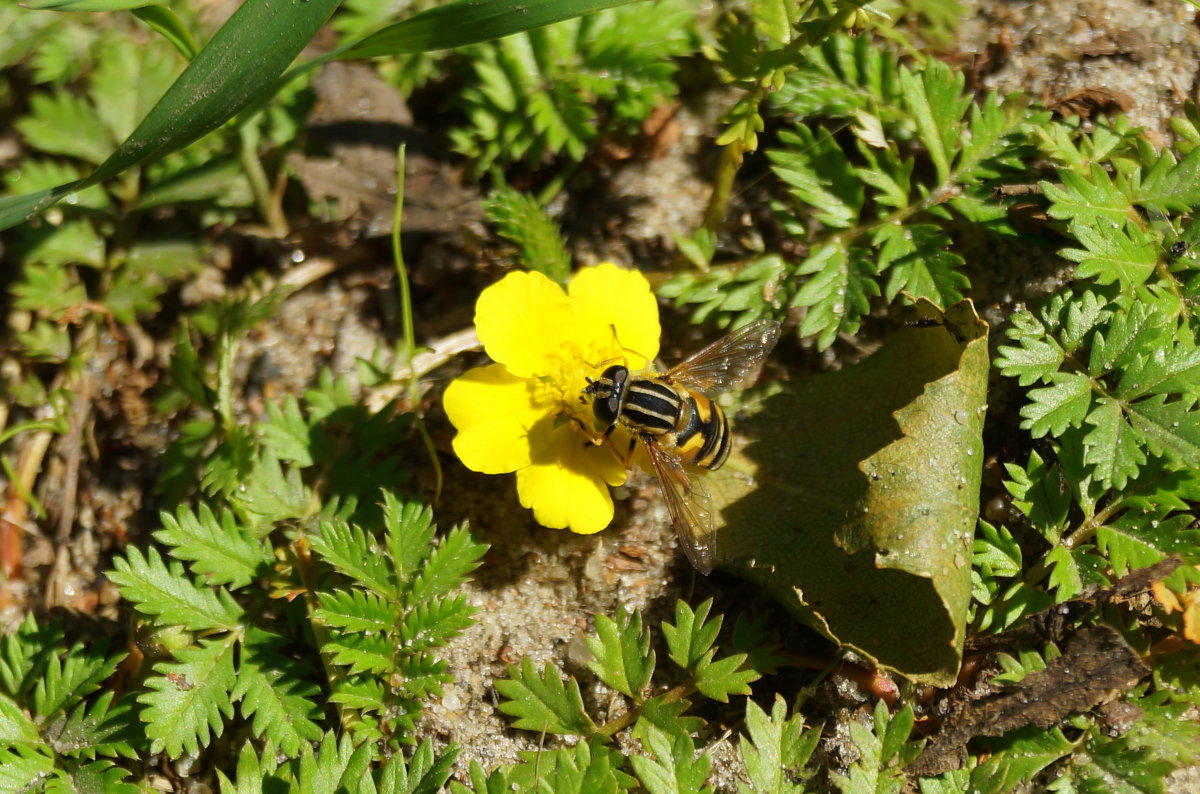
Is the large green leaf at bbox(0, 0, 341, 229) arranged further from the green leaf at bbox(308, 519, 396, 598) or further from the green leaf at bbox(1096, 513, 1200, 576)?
the green leaf at bbox(1096, 513, 1200, 576)

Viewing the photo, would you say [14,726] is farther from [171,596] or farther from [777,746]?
[777,746]

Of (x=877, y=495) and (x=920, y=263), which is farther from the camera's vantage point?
(x=920, y=263)

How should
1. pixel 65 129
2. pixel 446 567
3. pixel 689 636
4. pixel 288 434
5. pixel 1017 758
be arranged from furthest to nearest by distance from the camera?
1. pixel 65 129
2. pixel 288 434
3. pixel 446 567
4. pixel 689 636
5. pixel 1017 758

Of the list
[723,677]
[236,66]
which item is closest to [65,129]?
[236,66]

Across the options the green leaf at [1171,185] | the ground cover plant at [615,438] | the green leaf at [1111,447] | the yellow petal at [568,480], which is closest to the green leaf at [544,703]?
the ground cover plant at [615,438]

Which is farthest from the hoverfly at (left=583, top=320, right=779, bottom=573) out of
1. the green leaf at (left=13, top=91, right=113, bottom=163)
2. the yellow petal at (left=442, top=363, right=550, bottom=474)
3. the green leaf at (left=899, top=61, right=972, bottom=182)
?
the green leaf at (left=13, top=91, right=113, bottom=163)

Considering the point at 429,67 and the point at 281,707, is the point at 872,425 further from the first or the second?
the point at 429,67

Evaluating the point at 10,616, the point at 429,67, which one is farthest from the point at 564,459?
the point at 10,616
